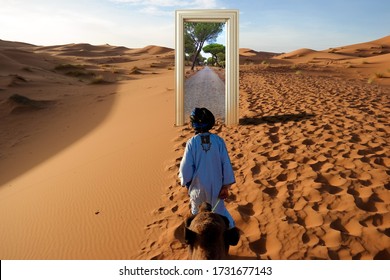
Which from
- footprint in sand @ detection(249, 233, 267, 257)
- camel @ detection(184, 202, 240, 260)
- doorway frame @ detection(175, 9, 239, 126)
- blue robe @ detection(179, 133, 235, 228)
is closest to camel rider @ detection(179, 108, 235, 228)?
blue robe @ detection(179, 133, 235, 228)

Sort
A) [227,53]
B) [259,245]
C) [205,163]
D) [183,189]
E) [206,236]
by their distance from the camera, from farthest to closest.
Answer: [227,53], [183,189], [259,245], [205,163], [206,236]

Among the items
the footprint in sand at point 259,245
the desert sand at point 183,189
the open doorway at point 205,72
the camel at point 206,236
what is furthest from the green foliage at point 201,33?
the camel at point 206,236

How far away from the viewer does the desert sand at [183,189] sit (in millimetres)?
3807

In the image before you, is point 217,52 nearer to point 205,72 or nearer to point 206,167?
point 205,72

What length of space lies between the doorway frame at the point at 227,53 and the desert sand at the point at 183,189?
575mm

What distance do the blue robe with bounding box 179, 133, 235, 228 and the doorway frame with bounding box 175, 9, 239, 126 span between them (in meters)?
4.54

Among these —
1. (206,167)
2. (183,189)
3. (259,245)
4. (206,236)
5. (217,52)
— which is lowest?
(259,245)

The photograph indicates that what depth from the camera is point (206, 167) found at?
2826mm

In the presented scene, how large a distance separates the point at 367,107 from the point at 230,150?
4.69 metres

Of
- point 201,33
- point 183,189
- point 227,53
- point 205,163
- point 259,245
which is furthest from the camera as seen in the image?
point 201,33

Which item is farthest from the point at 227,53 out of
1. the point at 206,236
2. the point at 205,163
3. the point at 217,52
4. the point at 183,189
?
the point at 206,236

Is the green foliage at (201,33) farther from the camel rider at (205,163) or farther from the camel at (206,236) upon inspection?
the camel at (206,236)

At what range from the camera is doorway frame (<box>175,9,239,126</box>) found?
671 centimetres

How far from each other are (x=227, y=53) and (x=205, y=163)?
4730mm
